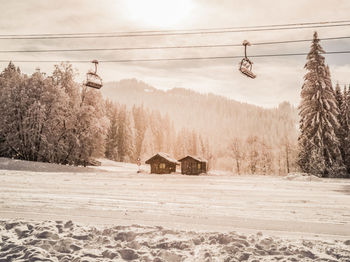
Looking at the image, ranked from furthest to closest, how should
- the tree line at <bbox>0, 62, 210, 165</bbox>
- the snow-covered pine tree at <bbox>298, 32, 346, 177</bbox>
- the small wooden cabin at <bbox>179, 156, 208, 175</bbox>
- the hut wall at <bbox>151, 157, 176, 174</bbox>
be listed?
the small wooden cabin at <bbox>179, 156, 208, 175</bbox>, the hut wall at <bbox>151, 157, 176, 174</bbox>, the tree line at <bbox>0, 62, 210, 165</bbox>, the snow-covered pine tree at <bbox>298, 32, 346, 177</bbox>

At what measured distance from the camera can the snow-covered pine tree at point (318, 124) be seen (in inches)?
1270

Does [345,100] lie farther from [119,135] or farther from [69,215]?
[119,135]

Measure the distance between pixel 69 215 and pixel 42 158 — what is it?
33763 mm

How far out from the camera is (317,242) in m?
8.19

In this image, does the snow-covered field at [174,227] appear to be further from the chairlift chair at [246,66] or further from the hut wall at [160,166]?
the hut wall at [160,166]

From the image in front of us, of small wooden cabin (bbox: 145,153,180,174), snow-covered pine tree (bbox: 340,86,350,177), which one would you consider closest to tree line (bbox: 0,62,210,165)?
small wooden cabin (bbox: 145,153,180,174)

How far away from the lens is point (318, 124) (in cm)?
3322

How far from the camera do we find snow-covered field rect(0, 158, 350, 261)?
7.57 meters

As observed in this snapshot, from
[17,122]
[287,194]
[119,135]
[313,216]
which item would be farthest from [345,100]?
[119,135]

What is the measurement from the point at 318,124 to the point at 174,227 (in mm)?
29030

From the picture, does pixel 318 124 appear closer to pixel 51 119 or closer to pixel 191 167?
pixel 191 167

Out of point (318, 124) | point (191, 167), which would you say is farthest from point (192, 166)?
point (318, 124)

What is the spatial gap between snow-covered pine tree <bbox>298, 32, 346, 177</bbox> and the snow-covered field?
60.1ft

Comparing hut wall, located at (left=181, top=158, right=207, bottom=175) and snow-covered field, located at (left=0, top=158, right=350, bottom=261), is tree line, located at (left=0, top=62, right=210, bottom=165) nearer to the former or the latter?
hut wall, located at (left=181, top=158, right=207, bottom=175)
